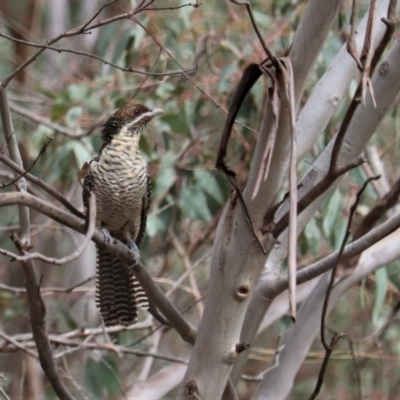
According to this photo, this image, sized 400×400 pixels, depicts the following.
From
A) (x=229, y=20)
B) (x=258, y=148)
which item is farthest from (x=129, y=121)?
(x=229, y=20)

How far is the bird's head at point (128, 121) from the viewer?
11.7ft

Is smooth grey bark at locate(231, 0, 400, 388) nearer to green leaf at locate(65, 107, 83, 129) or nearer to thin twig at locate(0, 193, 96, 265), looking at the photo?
thin twig at locate(0, 193, 96, 265)

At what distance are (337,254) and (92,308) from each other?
359cm

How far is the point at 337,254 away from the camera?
2.11 m

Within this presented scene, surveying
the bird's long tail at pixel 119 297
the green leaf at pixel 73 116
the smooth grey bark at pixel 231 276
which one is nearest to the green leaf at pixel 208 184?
the green leaf at pixel 73 116

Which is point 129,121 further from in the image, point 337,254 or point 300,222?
point 337,254

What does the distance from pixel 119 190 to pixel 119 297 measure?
0.44m

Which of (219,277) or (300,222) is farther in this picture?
(300,222)

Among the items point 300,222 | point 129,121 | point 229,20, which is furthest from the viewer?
point 229,20

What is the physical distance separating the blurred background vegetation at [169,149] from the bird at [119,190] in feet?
0.83

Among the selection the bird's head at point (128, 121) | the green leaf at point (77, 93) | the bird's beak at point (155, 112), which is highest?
the green leaf at point (77, 93)

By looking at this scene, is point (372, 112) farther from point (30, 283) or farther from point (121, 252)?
point (30, 283)

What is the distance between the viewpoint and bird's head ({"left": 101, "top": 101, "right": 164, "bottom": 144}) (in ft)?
11.7

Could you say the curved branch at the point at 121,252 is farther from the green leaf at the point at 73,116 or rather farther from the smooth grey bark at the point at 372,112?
the green leaf at the point at 73,116
